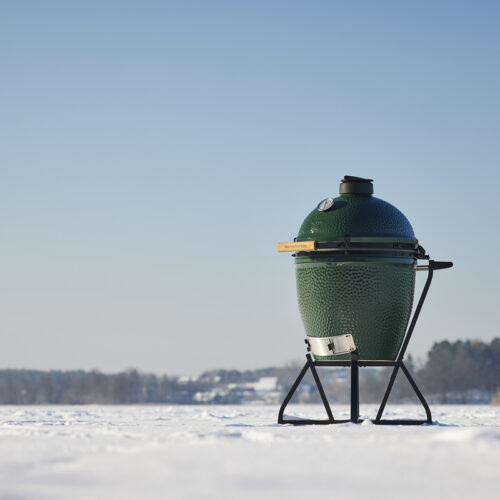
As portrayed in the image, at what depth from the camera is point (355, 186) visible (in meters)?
9.31

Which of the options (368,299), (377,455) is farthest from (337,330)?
(377,455)

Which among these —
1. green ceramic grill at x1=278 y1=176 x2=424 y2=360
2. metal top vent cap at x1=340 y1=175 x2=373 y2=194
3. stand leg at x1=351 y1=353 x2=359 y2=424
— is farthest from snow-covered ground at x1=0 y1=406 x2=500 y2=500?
metal top vent cap at x1=340 y1=175 x2=373 y2=194

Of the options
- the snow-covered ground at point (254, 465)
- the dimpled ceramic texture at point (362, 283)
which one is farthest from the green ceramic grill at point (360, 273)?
the snow-covered ground at point (254, 465)

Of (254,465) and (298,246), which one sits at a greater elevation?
(298,246)

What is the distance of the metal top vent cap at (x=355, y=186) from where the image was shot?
930 cm

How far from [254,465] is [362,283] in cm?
372

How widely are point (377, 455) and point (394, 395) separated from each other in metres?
58.4

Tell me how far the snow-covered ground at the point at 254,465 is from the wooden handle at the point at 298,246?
234cm

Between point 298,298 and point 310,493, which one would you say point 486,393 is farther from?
point 310,493

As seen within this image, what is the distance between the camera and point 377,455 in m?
5.73

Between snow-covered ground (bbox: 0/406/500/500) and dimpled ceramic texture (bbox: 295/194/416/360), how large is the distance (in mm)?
2049

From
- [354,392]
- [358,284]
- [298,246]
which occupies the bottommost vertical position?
[354,392]

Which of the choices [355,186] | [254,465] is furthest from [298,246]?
[254,465]

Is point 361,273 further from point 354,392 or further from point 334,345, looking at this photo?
point 354,392
